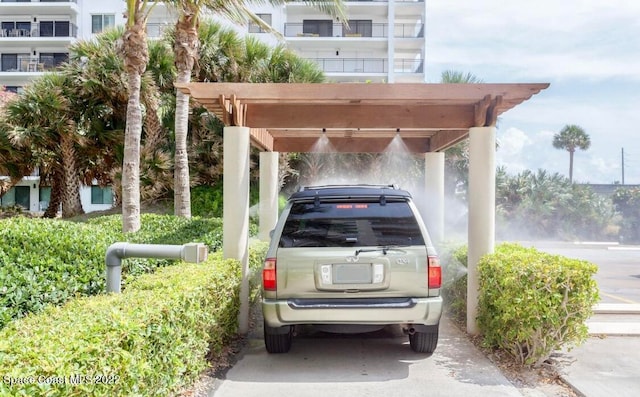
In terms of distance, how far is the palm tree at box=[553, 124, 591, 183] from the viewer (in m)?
58.8

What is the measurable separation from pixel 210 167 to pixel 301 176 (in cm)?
353

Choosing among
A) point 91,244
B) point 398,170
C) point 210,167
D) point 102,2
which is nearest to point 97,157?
point 210,167

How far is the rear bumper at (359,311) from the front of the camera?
16.5ft

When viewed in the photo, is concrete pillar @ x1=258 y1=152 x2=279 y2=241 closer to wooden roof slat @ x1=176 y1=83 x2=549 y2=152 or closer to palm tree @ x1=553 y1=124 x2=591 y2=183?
wooden roof slat @ x1=176 y1=83 x2=549 y2=152

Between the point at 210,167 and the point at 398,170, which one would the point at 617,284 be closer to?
the point at 398,170

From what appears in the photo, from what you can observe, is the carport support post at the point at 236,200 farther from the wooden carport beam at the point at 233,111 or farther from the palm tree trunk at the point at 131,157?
the palm tree trunk at the point at 131,157

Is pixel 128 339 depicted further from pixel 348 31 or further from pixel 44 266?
pixel 348 31

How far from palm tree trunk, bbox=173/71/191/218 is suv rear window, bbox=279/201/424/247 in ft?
29.0

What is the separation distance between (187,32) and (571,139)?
5662 cm

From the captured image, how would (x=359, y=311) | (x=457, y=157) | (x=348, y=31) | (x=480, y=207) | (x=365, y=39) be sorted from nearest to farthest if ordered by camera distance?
(x=359, y=311), (x=480, y=207), (x=457, y=157), (x=365, y=39), (x=348, y=31)

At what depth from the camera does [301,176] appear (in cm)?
1916

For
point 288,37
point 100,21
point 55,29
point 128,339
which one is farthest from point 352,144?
point 55,29

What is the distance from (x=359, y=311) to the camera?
5016 millimetres

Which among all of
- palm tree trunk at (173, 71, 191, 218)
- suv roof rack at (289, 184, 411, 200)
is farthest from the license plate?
palm tree trunk at (173, 71, 191, 218)
